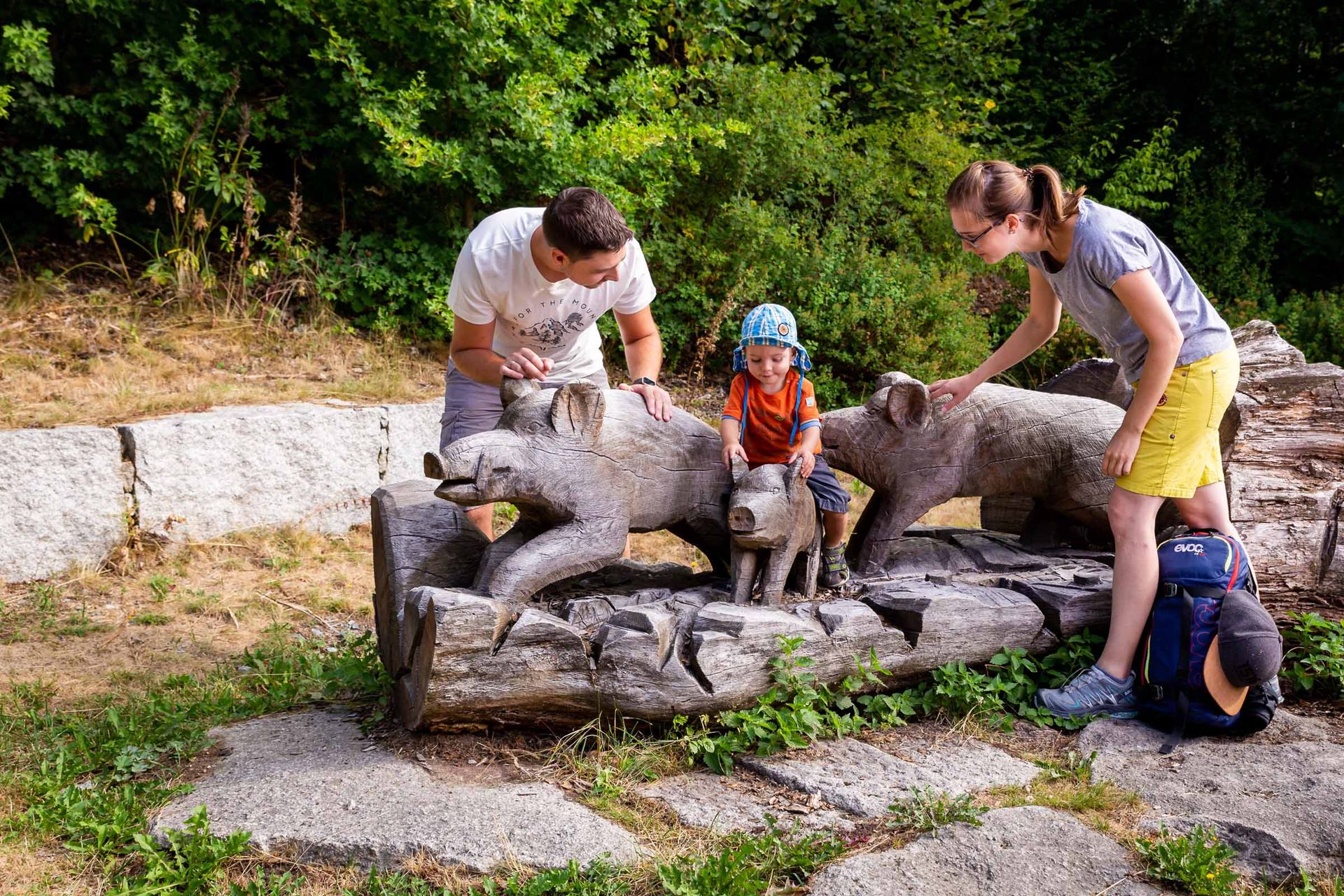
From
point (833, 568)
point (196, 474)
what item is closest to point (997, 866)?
Result: point (833, 568)

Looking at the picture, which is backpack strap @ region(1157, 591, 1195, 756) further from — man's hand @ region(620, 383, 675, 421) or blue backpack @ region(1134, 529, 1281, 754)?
man's hand @ region(620, 383, 675, 421)

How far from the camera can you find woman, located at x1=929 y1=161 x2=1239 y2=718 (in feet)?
11.1

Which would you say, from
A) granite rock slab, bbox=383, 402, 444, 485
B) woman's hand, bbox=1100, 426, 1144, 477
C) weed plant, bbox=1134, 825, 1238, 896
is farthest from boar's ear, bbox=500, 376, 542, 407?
granite rock slab, bbox=383, 402, 444, 485

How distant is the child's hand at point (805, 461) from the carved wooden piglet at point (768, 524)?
13 mm

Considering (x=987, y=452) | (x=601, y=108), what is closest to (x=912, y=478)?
(x=987, y=452)

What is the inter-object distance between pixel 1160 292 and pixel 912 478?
1.12 meters

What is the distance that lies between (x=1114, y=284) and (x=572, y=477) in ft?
6.10

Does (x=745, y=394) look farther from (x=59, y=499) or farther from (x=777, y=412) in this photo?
(x=59, y=499)

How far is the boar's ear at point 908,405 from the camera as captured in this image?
397 centimetres

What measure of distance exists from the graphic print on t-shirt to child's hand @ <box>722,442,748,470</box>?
2.59 feet

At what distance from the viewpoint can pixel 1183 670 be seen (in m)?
3.53

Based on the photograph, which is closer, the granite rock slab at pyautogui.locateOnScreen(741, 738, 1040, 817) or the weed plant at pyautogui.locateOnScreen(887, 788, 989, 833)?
the weed plant at pyautogui.locateOnScreen(887, 788, 989, 833)

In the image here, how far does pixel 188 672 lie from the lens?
4.44 m

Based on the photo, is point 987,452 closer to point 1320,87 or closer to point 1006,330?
point 1006,330
